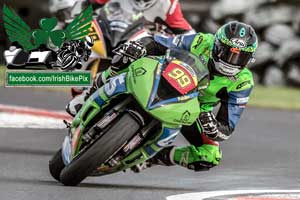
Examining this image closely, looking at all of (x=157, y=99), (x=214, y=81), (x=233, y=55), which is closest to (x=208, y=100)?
(x=214, y=81)

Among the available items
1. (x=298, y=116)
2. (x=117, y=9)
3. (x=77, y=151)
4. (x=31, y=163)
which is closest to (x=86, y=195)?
(x=77, y=151)

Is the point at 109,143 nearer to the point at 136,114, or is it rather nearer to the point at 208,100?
the point at 136,114

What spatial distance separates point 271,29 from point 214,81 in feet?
36.3

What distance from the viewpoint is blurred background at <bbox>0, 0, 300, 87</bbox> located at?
2059 centimetres

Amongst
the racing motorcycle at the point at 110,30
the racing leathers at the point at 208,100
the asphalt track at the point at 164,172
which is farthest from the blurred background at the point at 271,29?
the racing leathers at the point at 208,100

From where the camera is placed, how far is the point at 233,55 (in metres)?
9.47

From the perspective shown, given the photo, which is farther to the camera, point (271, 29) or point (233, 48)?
point (271, 29)

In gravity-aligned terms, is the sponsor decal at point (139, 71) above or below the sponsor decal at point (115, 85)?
above

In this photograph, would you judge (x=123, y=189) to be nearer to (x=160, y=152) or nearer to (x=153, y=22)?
(x=160, y=152)

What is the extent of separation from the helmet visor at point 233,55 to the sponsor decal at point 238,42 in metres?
0.03

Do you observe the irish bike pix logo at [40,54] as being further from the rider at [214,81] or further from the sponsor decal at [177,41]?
the sponsor decal at [177,41]

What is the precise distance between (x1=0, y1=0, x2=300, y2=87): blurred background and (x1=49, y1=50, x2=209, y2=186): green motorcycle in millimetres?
11379

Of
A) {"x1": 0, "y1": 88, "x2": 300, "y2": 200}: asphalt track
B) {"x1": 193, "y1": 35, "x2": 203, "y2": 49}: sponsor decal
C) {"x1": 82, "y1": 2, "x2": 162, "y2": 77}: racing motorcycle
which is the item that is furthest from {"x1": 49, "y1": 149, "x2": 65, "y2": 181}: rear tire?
{"x1": 82, "y1": 2, "x2": 162, "y2": 77}: racing motorcycle

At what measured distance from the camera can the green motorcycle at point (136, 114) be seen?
8906mm
